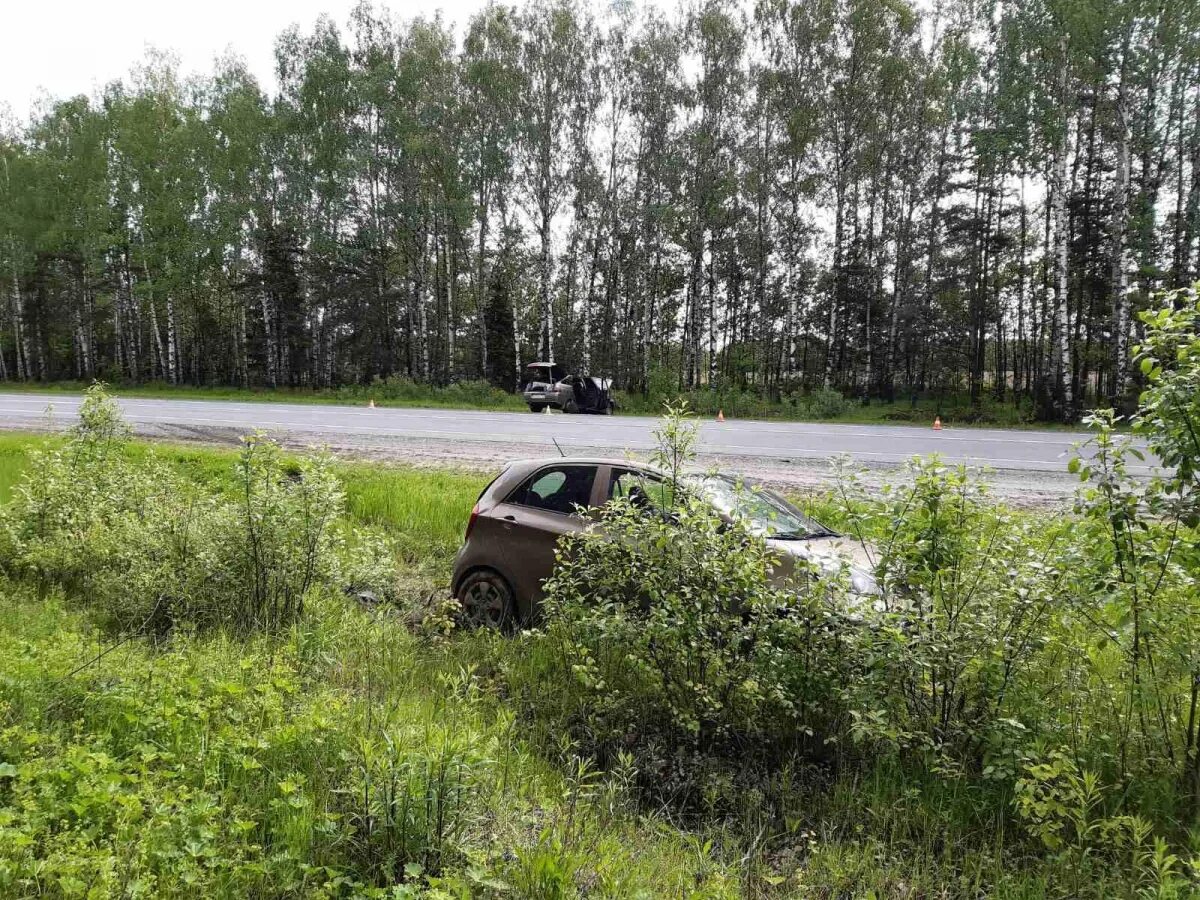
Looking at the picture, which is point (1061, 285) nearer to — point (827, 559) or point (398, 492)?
point (398, 492)

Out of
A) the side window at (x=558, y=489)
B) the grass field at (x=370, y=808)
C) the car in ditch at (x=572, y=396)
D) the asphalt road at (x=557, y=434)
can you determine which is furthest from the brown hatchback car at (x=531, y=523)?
the car in ditch at (x=572, y=396)

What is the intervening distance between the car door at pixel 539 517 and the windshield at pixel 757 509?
1.18m

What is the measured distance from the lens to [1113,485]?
3480 millimetres

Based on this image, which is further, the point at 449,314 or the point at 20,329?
the point at 20,329

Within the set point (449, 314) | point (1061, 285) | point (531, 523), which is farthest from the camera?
point (449, 314)

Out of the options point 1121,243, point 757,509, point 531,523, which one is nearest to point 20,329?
point 531,523

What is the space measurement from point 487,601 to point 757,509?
2629mm

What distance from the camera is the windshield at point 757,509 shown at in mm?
4305

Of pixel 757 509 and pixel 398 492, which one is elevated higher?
pixel 757 509

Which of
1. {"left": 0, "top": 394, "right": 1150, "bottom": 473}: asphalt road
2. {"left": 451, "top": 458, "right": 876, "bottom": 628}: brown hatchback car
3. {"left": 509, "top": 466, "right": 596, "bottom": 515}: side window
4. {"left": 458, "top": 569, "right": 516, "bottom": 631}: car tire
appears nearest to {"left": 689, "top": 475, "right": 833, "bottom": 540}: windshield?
{"left": 451, "top": 458, "right": 876, "bottom": 628}: brown hatchback car

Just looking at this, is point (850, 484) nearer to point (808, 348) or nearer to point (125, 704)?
point (125, 704)

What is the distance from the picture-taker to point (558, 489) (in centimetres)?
607

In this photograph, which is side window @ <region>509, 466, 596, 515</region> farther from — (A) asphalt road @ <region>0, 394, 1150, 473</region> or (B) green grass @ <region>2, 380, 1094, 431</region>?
(B) green grass @ <region>2, 380, 1094, 431</region>

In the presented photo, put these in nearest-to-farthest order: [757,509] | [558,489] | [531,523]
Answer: [757,509] → [531,523] → [558,489]
